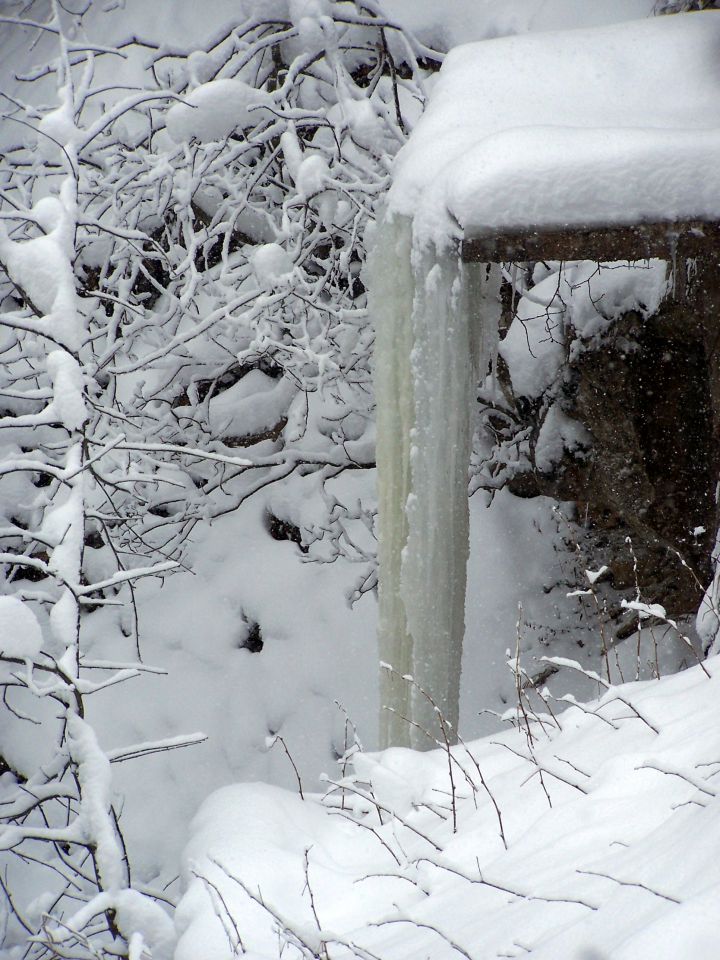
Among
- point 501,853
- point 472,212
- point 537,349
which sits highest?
point 472,212

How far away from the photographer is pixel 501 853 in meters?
1.63

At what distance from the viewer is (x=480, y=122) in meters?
2.83

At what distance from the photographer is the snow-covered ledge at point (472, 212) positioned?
99.5 inches

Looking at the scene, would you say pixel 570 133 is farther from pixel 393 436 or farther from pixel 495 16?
pixel 495 16

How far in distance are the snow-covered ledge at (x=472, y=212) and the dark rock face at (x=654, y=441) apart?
1.40m

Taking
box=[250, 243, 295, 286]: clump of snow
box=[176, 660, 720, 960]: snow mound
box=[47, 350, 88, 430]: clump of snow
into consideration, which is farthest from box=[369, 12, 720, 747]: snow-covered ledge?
box=[47, 350, 88, 430]: clump of snow

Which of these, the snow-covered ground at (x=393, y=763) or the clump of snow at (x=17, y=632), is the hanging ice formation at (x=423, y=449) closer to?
the snow-covered ground at (x=393, y=763)

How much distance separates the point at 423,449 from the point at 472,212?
943 mm

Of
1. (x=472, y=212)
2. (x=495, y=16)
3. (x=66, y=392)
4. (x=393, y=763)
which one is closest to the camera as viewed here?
(x=66, y=392)

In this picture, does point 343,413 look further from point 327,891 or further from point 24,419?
point 327,891

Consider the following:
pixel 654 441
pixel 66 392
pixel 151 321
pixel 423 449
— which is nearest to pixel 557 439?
pixel 654 441

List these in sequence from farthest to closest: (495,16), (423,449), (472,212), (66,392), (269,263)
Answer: (495,16) → (269,263) → (423,449) → (472,212) → (66,392)

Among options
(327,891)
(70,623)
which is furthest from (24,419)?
(327,891)

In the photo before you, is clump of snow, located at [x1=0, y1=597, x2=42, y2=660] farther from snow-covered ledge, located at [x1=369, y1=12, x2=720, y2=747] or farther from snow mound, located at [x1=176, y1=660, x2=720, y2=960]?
snow-covered ledge, located at [x1=369, y1=12, x2=720, y2=747]
